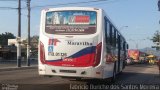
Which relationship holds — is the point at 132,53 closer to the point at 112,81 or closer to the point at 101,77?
the point at 112,81

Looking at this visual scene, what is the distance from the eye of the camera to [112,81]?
885 inches

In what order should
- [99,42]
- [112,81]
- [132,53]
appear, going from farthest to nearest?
1. [132,53]
2. [112,81]
3. [99,42]

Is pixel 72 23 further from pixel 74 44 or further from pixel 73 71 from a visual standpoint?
pixel 73 71

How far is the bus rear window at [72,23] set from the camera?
17312 millimetres

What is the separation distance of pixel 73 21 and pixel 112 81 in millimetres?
6169

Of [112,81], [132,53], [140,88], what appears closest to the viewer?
[140,88]

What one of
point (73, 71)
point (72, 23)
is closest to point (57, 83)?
point (73, 71)

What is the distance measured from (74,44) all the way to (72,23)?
2.96 feet

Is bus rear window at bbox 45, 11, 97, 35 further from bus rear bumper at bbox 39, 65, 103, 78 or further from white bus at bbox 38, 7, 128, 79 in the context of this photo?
bus rear bumper at bbox 39, 65, 103, 78

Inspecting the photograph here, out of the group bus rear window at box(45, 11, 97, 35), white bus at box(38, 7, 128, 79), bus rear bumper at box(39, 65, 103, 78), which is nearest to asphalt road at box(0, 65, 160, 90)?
bus rear bumper at box(39, 65, 103, 78)

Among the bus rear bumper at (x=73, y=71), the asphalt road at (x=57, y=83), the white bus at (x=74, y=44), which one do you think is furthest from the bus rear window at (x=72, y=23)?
the asphalt road at (x=57, y=83)

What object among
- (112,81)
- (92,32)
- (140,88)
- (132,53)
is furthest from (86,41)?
(132,53)

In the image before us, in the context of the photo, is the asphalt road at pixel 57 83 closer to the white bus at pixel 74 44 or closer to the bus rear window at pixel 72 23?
the white bus at pixel 74 44

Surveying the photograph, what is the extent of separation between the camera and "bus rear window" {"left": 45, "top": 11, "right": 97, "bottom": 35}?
17.3m
